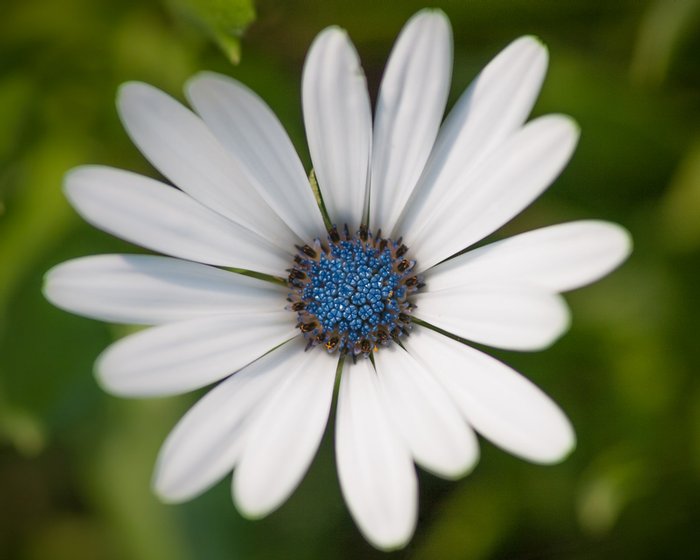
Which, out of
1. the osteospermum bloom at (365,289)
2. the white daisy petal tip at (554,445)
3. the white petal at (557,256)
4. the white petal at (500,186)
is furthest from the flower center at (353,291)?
the white daisy petal tip at (554,445)

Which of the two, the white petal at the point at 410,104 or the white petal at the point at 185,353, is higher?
the white petal at the point at 410,104

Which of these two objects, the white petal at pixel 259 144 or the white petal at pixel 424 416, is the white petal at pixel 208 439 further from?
the white petal at pixel 259 144

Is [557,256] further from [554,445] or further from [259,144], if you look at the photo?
[259,144]

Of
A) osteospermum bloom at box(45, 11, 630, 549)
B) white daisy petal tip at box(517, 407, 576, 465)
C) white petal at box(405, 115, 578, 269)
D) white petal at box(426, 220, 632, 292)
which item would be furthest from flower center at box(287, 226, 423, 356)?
white daisy petal tip at box(517, 407, 576, 465)

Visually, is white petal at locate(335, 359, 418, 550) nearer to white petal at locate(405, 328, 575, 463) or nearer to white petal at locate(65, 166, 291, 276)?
white petal at locate(405, 328, 575, 463)

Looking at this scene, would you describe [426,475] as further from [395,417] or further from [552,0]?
[552,0]

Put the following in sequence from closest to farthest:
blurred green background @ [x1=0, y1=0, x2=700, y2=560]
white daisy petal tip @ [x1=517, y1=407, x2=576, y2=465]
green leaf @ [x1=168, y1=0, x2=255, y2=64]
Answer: white daisy petal tip @ [x1=517, y1=407, x2=576, y2=465] < green leaf @ [x1=168, y1=0, x2=255, y2=64] < blurred green background @ [x1=0, y1=0, x2=700, y2=560]

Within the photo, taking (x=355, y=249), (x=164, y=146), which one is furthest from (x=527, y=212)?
(x=164, y=146)
